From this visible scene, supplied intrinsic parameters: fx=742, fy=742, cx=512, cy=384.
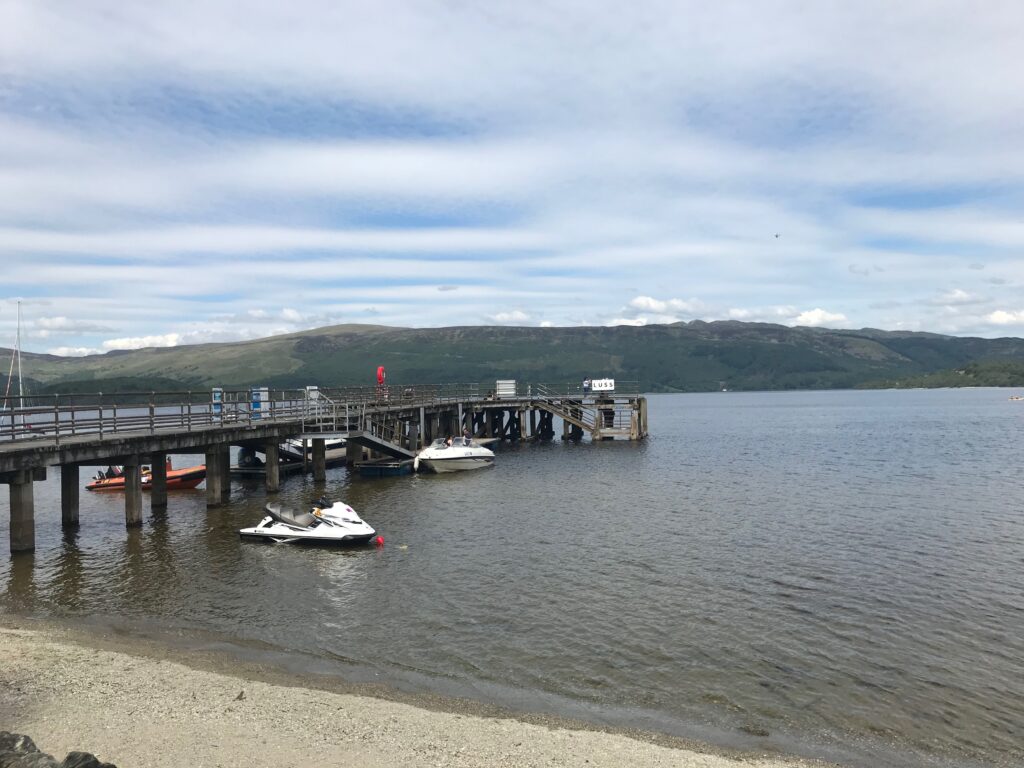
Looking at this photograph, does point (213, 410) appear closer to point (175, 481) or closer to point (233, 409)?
point (233, 409)

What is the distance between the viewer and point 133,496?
3225 centimetres

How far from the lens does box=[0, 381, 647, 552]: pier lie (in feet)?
89.7

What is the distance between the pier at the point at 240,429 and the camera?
2734cm

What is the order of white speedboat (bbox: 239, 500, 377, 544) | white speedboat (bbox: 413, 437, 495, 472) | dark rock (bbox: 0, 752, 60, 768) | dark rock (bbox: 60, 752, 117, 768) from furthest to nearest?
white speedboat (bbox: 413, 437, 495, 472), white speedboat (bbox: 239, 500, 377, 544), dark rock (bbox: 60, 752, 117, 768), dark rock (bbox: 0, 752, 60, 768)

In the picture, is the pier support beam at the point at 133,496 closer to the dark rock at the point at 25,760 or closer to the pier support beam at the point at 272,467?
the pier support beam at the point at 272,467

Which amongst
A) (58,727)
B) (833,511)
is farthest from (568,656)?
(833,511)

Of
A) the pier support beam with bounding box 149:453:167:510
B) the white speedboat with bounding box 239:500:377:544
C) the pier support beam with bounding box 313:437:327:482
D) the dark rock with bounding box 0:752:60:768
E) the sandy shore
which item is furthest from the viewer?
the pier support beam with bounding box 313:437:327:482

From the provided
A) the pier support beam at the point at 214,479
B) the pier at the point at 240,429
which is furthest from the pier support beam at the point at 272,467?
the pier support beam at the point at 214,479

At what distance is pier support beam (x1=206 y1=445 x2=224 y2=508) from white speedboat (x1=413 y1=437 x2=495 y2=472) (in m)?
16.0

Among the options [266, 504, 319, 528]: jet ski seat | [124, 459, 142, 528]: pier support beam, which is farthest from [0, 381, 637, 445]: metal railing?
[266, 504, 319, 528]: jet ski seat

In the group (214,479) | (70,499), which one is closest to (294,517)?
(214,479)

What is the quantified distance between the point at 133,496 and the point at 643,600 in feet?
74.9

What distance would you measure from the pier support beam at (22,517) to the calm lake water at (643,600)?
0.99 m

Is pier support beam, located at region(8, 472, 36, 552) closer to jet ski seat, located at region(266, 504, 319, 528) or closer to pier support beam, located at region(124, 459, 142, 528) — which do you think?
pier support beam, located at region(124, 459, 142, 528)
